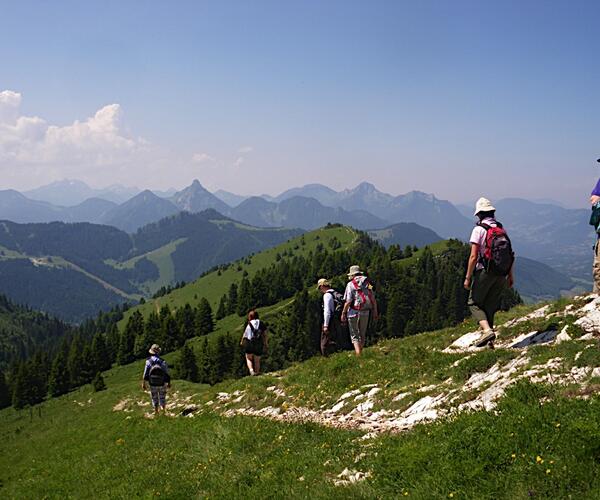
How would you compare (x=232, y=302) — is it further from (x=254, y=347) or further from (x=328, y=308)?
(x=328, y=308)

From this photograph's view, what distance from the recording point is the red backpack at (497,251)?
484 inches

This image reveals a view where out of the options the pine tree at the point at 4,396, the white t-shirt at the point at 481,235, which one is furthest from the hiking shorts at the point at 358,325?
the pine tree at the point at 4,396

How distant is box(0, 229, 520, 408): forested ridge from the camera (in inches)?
4097

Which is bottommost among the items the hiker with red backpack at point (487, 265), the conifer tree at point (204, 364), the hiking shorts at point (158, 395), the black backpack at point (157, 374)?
the conifer tree at point (204, 364)

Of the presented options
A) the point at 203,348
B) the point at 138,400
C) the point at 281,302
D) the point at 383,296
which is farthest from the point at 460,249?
the point at 138,400

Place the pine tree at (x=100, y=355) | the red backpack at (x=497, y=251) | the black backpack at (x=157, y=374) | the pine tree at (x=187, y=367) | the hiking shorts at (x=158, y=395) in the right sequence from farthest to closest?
the pine tree at (x=100, y=355) → the pine tree at (x=187, y=367) → the hiking shorts at (x=158, y=395) → the black backpack at (x=157, y=374) → the red backpack at (x=497, y=251)

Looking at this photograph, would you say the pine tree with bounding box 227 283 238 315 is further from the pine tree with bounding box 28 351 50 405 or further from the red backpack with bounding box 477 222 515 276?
the red backpack with bounding box 477 222 515 276

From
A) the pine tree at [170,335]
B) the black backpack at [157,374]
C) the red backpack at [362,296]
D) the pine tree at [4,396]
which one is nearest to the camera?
the red backpack at [362,296]

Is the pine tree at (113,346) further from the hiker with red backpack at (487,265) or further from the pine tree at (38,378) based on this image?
the hiker with red backpack at (487,265)

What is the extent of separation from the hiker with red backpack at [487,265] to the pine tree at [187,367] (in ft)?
292

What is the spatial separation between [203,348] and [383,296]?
69007mm

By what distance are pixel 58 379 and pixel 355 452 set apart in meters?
116

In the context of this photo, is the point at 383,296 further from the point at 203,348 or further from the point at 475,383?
the point at 475,383

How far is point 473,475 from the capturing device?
6512mm
